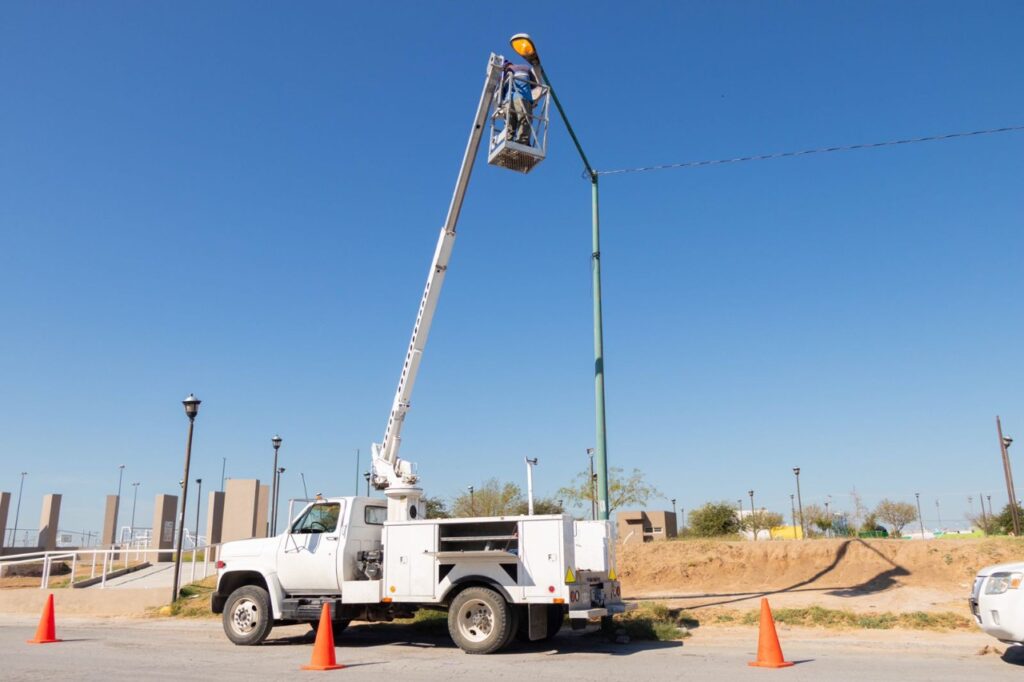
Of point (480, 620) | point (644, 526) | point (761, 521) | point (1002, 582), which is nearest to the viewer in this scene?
point (1002, 582)

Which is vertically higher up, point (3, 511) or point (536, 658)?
point (3, 511)

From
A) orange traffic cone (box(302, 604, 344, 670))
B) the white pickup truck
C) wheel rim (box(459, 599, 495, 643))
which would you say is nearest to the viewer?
orange traffic cone (box(302, 604, 344, 670))

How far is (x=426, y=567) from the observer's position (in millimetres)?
11727

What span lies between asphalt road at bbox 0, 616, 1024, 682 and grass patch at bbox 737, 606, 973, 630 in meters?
0.51

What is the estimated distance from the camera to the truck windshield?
42.3 feet

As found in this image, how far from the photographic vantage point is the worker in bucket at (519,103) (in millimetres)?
13930

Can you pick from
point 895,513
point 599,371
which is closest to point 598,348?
point 599,371

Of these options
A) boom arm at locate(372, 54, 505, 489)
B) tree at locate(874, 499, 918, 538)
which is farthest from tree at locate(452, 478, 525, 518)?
tree at locate(874, 499, 918, 538)

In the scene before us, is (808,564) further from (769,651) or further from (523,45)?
(523,45)

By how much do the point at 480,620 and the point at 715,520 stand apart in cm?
3069

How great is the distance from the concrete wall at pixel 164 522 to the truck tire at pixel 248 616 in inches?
982

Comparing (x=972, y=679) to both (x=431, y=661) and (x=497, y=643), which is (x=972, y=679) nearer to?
(x=497, y=643)

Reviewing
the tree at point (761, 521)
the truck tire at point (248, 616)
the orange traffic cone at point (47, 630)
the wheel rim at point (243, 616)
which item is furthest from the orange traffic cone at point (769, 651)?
the tree at point (761, 521)

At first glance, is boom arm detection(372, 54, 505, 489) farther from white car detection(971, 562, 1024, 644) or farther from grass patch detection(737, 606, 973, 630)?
white car detection(971, 562, 1024, 644)
